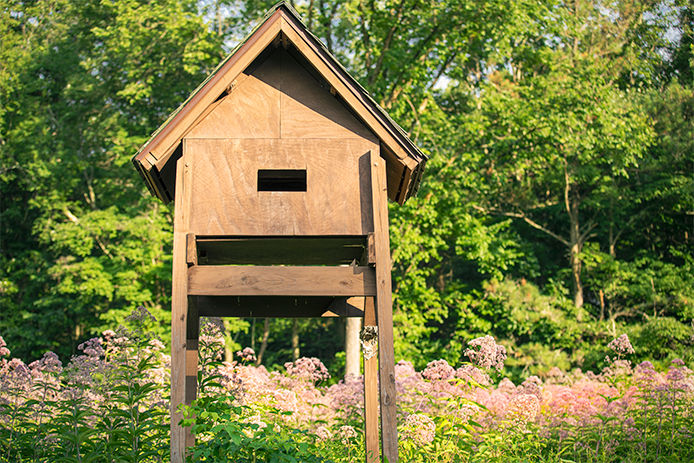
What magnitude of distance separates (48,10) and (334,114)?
24.1 meters

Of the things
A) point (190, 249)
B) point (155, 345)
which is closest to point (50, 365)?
point (155, 345)

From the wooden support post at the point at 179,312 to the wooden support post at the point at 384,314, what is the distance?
1.88 meters

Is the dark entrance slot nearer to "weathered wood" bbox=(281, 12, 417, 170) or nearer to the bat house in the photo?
the bat house

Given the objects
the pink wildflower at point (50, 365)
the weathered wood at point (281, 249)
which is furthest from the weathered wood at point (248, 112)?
the pink wildflower at point (50, 365)

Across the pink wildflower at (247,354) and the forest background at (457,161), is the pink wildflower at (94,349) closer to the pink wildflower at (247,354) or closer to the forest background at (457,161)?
the pink wildflower at (247,354)

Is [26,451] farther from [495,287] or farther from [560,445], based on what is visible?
[495,287]

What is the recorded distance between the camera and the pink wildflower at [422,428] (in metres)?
7.40

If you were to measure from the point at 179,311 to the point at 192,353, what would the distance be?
4.38 ft

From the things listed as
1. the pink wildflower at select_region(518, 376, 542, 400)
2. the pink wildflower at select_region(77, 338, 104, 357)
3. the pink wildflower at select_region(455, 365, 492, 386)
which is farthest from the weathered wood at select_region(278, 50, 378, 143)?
the pink wildflower at select_region(518, 376, 542, 400)

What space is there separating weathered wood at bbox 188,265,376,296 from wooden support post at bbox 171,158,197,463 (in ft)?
0.49

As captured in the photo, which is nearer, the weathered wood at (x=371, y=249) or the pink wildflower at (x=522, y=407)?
the weathered wood at (x=371, y=249)

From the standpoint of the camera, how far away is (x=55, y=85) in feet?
80.8

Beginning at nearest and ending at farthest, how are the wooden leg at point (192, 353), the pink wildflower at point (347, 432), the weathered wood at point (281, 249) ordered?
1. the weathered wood at point (281, 249)
2. the wooden leg at point (192, 353)
3. the pink wildflower at point (347, 432)

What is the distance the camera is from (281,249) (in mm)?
7691
